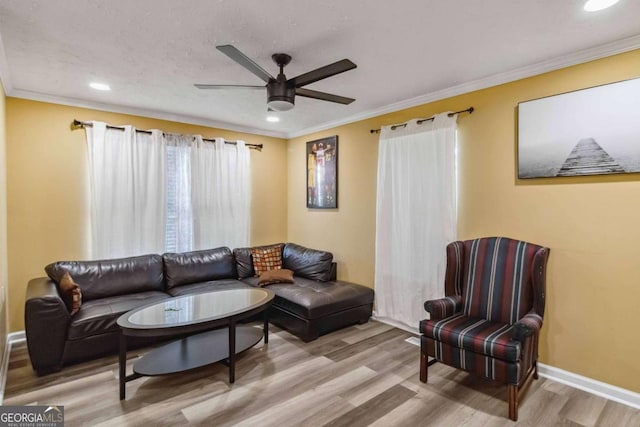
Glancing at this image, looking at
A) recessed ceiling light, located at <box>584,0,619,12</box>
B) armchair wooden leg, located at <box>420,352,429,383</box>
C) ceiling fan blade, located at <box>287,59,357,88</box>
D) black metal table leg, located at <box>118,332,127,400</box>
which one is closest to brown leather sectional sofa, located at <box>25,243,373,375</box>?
black metal table leg, located at <box>118,332,127,400</box>

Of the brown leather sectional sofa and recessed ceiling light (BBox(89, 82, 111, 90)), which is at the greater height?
recessed ceiling light (BBox(89, 82, 111, 90))

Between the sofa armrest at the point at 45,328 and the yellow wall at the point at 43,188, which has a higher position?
the yellow wall at the point at 43,188

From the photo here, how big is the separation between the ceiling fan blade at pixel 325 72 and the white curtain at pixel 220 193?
2503 millimetres

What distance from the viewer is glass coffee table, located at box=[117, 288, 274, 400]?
2365mm

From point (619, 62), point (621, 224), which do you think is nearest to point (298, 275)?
point (621, 224)

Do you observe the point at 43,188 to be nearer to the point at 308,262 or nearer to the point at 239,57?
the point at 239,57

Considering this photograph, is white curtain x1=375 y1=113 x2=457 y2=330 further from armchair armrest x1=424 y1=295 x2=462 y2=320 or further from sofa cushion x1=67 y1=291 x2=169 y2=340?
sofa cushion x1=67 y1=291 x2=169 y2=340

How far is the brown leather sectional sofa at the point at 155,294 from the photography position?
2.67 metres

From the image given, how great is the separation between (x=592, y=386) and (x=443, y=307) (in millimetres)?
1184

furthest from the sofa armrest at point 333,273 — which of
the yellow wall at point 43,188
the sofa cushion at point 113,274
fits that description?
the yellow wall at point 43,188

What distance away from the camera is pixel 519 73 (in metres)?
2.77

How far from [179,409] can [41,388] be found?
1175 mm

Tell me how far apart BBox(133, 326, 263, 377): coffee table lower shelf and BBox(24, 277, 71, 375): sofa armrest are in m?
0.73

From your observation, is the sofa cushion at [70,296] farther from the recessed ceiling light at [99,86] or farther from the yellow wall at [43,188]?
the recessed ceiling light at [99,86]
